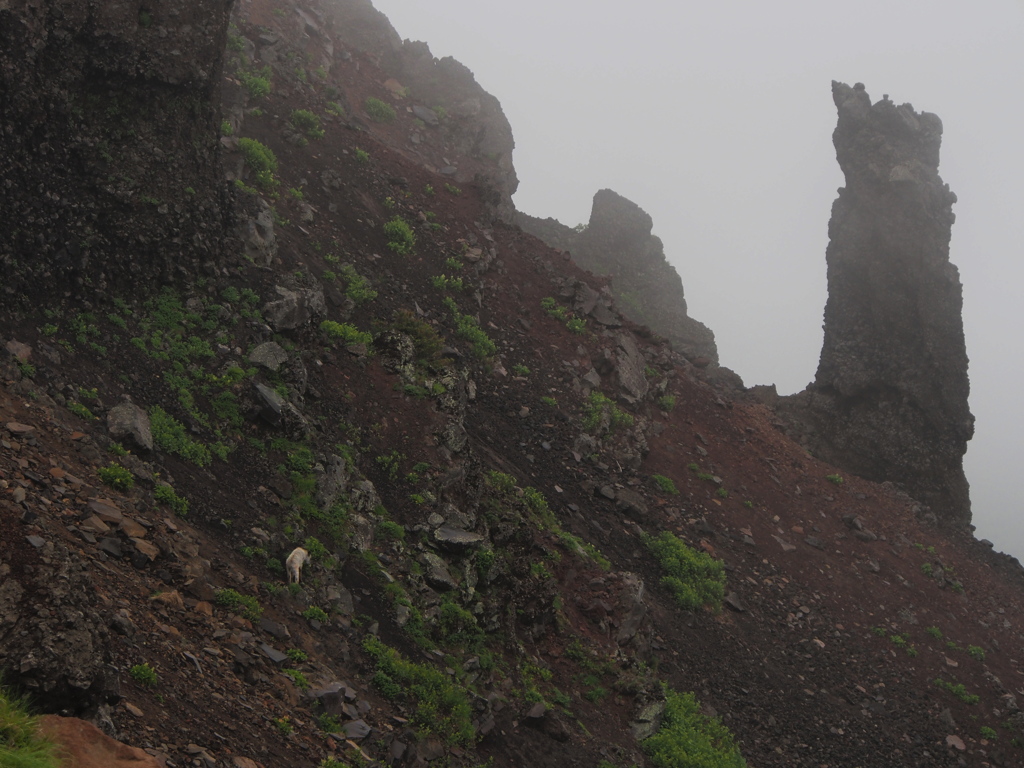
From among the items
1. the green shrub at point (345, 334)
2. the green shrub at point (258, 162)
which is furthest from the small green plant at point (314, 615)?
the green shrub at point (258, 162)

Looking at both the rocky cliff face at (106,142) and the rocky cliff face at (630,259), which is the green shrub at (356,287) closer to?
the rocky cliff face at (106,142)

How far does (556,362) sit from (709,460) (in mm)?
6182

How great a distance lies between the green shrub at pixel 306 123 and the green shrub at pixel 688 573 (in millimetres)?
16828

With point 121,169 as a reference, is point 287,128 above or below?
above

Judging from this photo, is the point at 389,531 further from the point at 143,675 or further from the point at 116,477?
the point at 143,675

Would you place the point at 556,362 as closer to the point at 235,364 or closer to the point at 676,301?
the point at 235,364

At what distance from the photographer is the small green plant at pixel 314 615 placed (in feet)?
34.7

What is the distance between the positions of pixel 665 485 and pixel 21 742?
19526 millimetres

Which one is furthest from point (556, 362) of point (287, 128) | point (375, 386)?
point (287, 128)

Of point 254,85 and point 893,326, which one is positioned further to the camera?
point 893,326

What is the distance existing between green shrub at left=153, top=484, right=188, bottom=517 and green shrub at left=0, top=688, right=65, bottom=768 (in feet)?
16.8

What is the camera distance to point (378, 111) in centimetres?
3478

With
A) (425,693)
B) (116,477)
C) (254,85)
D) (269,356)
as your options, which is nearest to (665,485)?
(269,356)

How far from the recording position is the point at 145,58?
1348cm
